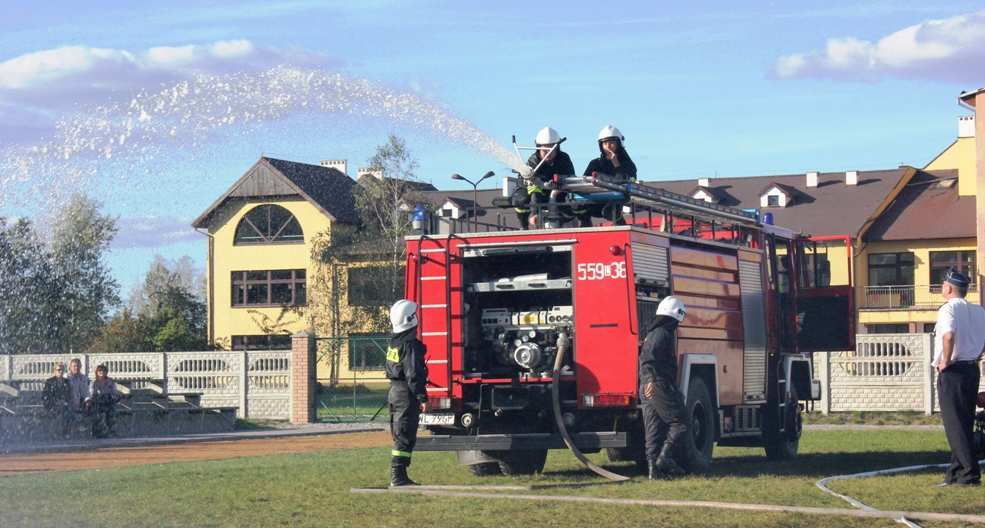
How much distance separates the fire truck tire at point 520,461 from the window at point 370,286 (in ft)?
122

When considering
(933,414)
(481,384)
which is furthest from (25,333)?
(481,384)

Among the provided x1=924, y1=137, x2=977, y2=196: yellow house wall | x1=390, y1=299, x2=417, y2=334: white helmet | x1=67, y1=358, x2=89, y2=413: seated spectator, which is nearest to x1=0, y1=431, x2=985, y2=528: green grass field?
x1=390, y1=299, x2=417, y2=334: white helmet

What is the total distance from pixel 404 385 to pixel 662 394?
2.63m

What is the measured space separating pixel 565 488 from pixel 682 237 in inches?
145

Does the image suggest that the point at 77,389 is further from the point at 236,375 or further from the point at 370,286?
the point at 370,286

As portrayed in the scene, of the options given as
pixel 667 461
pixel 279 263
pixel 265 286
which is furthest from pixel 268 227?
pixel 667 461

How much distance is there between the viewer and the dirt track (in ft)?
69.7

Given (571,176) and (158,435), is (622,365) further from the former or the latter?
(158,435)

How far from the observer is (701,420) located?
16.4m

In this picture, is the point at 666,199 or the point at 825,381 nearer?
the point at 666,199

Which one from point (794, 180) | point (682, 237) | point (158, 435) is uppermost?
point (794, 180)

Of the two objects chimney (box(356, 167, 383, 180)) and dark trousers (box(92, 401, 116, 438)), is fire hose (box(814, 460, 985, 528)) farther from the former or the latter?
chimney (box(356, 167, 383, 180))

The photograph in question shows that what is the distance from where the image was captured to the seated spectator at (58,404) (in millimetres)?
29469

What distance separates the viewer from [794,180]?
78375 millimetres
